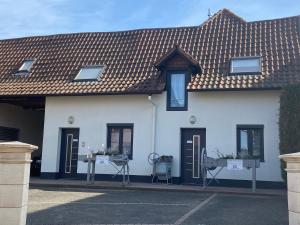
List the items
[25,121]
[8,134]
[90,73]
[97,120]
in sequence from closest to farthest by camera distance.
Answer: [97,120] → [90,73] → [8,134] → [25,121]

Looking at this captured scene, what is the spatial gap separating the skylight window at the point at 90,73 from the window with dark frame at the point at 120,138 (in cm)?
236

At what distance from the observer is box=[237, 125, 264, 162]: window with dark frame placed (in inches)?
586

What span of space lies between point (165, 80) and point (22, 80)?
687 centimetres

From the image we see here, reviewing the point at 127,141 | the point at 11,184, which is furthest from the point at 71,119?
the point at 11,184

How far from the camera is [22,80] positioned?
18312 millimetres

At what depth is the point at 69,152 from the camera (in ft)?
56.6

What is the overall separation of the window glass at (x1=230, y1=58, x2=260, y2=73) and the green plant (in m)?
2.30

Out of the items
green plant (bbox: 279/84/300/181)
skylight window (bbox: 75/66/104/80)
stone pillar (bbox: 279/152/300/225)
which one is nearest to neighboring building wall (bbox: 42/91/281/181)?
skylight window (bbox: 75/66/104/80)

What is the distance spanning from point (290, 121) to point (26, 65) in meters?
12.7

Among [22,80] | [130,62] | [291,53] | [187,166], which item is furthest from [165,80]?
[22,80]

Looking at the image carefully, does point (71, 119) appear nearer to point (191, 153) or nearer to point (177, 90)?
point (177, 90)

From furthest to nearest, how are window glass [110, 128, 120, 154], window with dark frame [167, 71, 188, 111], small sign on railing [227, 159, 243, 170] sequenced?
1. window glass [110, 128, 120, 154]
2. window with dark frame [167, 71, 188, 111]
3. small sign on railing [227, 159, 243, 170]

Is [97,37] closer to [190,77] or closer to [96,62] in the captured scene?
[96,62]

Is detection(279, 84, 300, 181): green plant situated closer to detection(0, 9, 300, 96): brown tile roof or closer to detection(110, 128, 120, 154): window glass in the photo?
detection(0, 9, 300, 96): brown tile roof
